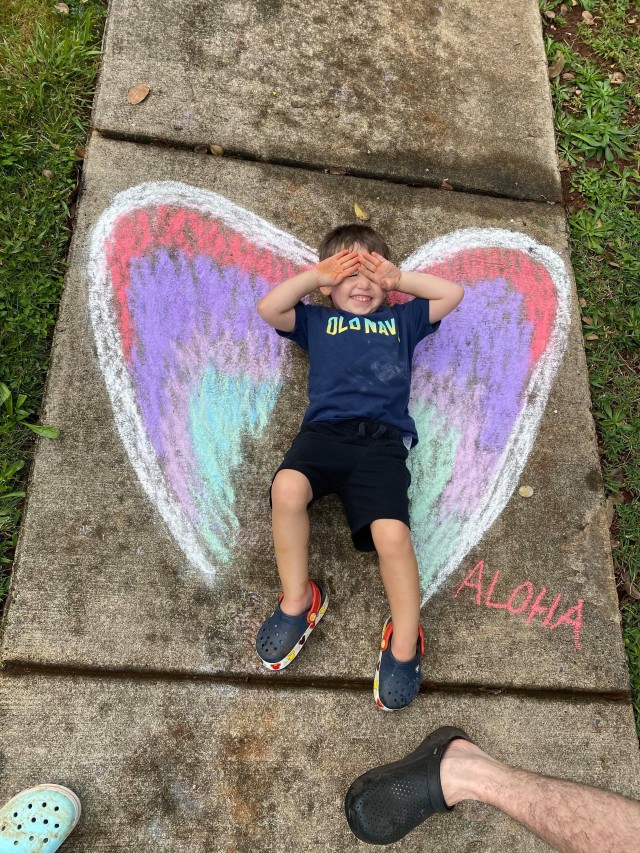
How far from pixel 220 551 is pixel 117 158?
70.9 inches

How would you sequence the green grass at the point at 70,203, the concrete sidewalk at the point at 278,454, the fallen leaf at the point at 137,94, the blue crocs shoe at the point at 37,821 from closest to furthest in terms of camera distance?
the blue crocs shoe at the point at 37,821
the concrete sidewalk at the point at 278,454
the green grass at the point at 70,203
the fallen leaf at the point at 137,94

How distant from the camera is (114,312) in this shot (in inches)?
104

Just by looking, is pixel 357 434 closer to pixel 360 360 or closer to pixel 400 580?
pixel 360 360

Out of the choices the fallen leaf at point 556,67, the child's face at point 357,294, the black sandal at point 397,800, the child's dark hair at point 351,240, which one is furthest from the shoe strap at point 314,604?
the fallen leaf at point 556,67

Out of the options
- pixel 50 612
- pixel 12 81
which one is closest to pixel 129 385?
pixel 50 612

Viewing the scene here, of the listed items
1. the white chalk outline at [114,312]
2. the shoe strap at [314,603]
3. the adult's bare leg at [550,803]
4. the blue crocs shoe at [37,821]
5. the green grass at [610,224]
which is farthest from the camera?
the green grass at [610,224]

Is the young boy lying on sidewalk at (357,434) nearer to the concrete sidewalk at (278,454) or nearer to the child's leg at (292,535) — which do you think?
the child's leg at (292,535)

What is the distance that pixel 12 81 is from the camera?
2.90 metres

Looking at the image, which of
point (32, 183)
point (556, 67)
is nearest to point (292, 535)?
point (32, 183)

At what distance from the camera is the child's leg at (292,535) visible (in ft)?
7.48

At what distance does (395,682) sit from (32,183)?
2.55 m

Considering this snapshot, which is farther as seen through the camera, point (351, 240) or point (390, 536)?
point (351, 240)

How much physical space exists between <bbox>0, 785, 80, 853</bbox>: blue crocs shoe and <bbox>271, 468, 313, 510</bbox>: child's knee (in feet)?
3.89

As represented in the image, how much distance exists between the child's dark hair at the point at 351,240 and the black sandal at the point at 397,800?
1918mm
